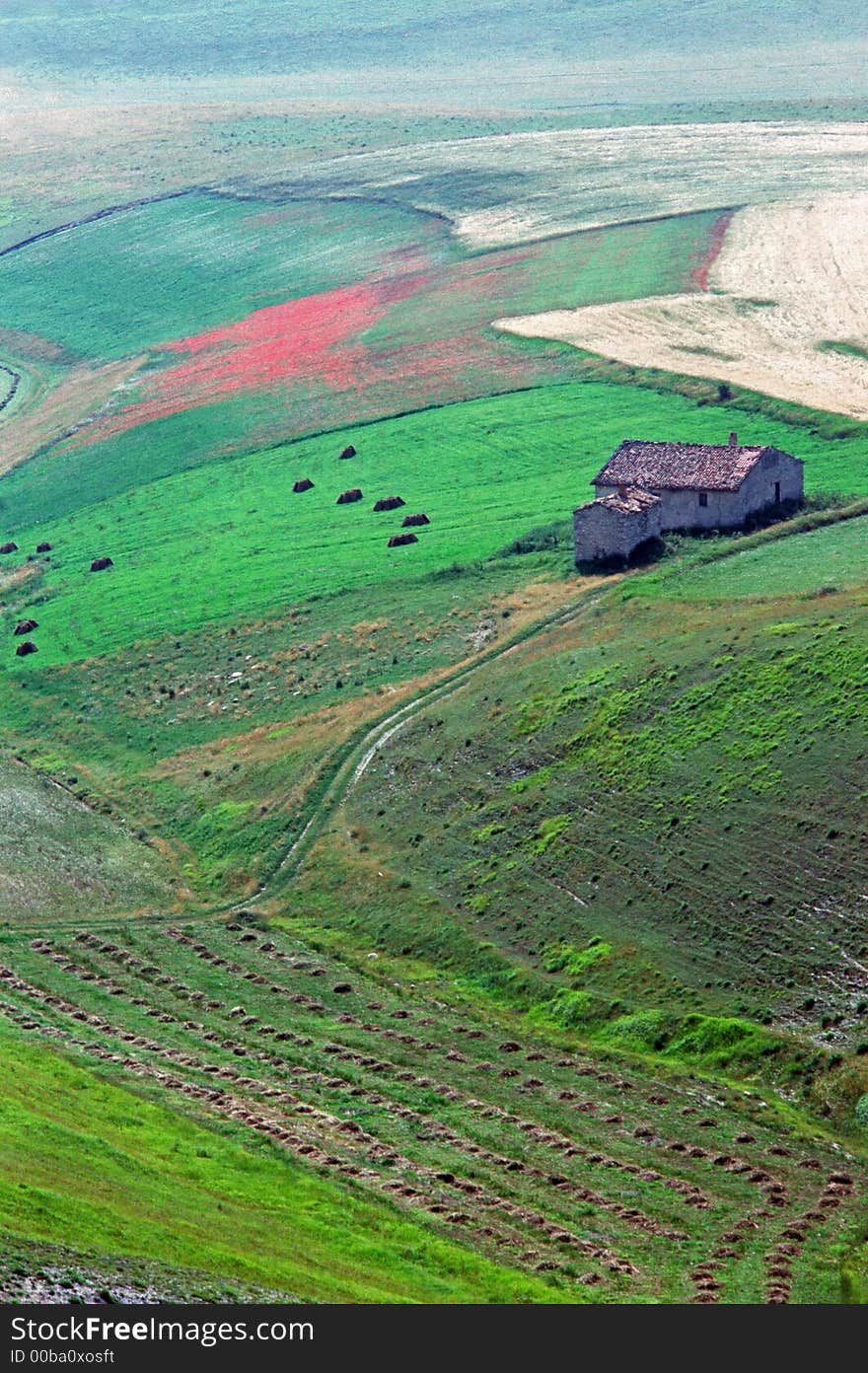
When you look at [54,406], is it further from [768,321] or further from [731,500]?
[731,500]

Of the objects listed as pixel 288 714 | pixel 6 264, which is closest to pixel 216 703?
pixel 288 714

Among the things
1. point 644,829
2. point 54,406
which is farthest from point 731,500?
point 54,406

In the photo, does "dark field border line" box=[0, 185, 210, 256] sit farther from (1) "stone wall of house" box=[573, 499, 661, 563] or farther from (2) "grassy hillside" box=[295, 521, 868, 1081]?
(2) "grassy hillside" box=[295, 521, 868, 1081]

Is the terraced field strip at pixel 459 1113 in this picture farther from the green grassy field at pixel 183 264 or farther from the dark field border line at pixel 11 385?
the green grassy field at pixel 183 264

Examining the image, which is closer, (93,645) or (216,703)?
(216,703)

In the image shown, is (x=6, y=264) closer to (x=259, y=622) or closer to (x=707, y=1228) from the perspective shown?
(x=259, y=622)

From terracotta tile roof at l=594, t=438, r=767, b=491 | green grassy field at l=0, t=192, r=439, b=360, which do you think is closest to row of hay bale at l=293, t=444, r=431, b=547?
terracotta tile roof at l=594, t=438, r=767, b=491
